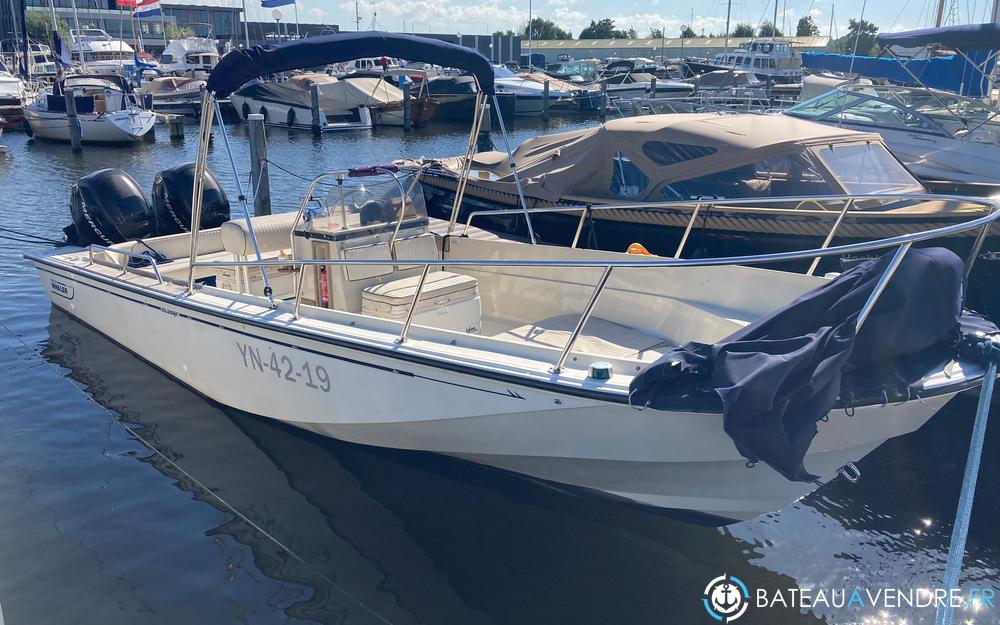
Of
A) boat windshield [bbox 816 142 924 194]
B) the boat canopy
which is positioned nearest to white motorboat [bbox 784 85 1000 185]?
boat windshield [bbox 816 142 924 194]

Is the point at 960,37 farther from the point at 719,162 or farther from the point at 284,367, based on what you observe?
the point at 284,367

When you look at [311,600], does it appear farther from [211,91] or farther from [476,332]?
[211,91]

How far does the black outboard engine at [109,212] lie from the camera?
30.1ft

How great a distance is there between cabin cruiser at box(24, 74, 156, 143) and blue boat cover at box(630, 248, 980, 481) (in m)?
25.3

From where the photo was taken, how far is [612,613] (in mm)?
4492

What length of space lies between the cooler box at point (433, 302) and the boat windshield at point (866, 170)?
5.13 m

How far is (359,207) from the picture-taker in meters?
6.21

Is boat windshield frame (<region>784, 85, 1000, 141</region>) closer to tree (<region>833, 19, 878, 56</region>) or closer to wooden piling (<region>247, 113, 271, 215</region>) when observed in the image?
wooden piling (<region>247, 113, 271, 215</region>)

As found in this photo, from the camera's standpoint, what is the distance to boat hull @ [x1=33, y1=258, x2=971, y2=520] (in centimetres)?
434

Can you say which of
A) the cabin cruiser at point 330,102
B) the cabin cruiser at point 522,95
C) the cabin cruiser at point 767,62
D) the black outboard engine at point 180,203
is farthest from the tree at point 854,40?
the black outboard engine at point 180,203

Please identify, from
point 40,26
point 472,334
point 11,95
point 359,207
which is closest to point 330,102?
point 11,95

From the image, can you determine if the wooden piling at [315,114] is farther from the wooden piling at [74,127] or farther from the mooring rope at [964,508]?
the mooring rope at [964,508]

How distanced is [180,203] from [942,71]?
16418 millimetres

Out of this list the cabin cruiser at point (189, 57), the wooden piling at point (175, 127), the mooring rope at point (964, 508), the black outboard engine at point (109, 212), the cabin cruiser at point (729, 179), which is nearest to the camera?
the mooring rope at point (964, 508)
